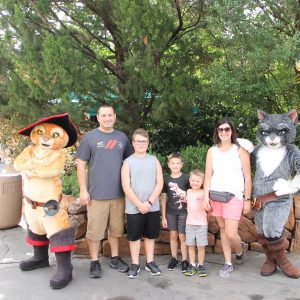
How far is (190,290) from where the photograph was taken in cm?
370

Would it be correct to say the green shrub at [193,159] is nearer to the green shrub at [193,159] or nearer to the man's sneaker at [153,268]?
the green shrub at [193,159]

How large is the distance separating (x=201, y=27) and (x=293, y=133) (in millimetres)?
2191

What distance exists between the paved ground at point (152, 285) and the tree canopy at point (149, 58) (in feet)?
6.48

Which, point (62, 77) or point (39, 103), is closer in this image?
point (62, 77)

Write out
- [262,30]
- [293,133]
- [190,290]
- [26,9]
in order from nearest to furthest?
[190,290] → [293,133] → [262,30] → [26,9]

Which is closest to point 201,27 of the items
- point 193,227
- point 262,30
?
point 262,30

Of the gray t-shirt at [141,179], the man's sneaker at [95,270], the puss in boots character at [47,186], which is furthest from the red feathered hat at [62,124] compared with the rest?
the man's sneaker at [95,270]

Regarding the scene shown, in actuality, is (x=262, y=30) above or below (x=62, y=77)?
above

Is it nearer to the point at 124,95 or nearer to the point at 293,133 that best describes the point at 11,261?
the point at 124,95

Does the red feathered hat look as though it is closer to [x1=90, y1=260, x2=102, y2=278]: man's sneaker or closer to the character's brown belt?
[x1=90, y1=260, x2=102, y2=278]: man's sneaker

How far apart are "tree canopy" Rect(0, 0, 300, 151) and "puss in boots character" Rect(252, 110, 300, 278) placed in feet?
2.66

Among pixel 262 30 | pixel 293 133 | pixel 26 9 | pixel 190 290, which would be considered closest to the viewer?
pixel 190 290

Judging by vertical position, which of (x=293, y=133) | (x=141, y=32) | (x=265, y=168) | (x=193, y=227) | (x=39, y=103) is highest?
(x=141, y=32)

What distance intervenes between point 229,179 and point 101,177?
1.26m
